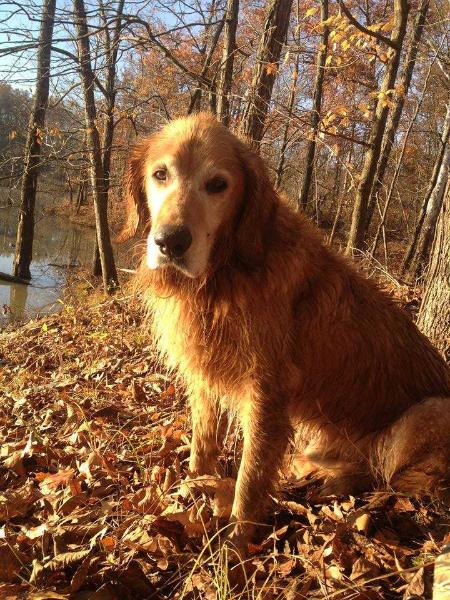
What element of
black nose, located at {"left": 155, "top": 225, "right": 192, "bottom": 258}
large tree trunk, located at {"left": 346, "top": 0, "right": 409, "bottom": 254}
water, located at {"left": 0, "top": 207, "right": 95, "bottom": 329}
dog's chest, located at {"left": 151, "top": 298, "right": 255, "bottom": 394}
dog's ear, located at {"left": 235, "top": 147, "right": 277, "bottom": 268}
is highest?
large tree trunk, located at {"left": 346, "top": 0, "right": 409, "bottom": 254}

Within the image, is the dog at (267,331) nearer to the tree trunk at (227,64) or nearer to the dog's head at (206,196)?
the dog's head at (206,196)

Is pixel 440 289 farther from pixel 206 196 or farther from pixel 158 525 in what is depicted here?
pixel 158 525

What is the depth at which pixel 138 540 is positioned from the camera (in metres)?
2.20

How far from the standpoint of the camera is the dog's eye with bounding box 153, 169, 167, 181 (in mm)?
2361

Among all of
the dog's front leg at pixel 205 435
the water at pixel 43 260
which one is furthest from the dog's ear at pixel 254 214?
the water at pixel 43 260

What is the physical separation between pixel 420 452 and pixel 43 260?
727 inches

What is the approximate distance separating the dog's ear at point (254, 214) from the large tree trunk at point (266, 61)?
346cm

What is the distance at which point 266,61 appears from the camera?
570cm

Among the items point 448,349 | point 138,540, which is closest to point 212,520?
point 138,540

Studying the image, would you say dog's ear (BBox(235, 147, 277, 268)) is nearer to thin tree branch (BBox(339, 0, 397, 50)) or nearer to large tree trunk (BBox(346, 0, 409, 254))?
thin tree branch (BBox(339, 0, 397, 50))

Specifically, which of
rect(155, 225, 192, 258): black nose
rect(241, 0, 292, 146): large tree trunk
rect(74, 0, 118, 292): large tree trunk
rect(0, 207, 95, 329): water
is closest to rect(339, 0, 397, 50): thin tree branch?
rect(241, 0, 292, 146): large tree trunk

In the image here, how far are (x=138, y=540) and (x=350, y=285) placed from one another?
1787 millimetres

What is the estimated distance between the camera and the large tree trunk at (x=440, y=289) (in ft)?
11.1

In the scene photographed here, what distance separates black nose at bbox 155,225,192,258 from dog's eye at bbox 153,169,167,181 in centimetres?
46
